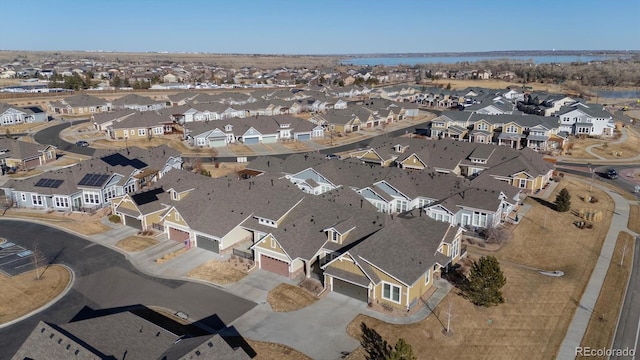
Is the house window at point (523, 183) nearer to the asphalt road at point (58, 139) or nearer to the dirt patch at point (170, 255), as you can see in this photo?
the dirt patch at point (170, 255)

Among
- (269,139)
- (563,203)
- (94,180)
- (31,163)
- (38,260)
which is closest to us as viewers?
(38,260)

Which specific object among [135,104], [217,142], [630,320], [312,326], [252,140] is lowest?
[630,320]

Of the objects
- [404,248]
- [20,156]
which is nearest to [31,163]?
[20,156]

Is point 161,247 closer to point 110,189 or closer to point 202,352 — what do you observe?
point 110,189

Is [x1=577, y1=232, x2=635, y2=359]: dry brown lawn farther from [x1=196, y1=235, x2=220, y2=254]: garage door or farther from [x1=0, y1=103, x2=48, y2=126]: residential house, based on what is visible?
[x1=0, y1=103, x2=48, y2=126]: residential house

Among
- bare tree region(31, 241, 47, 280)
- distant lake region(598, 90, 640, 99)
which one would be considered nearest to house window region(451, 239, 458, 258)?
bare tree region(31, 241, 47, 280)

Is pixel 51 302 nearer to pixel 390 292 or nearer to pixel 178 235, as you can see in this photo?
pixel 178 235
